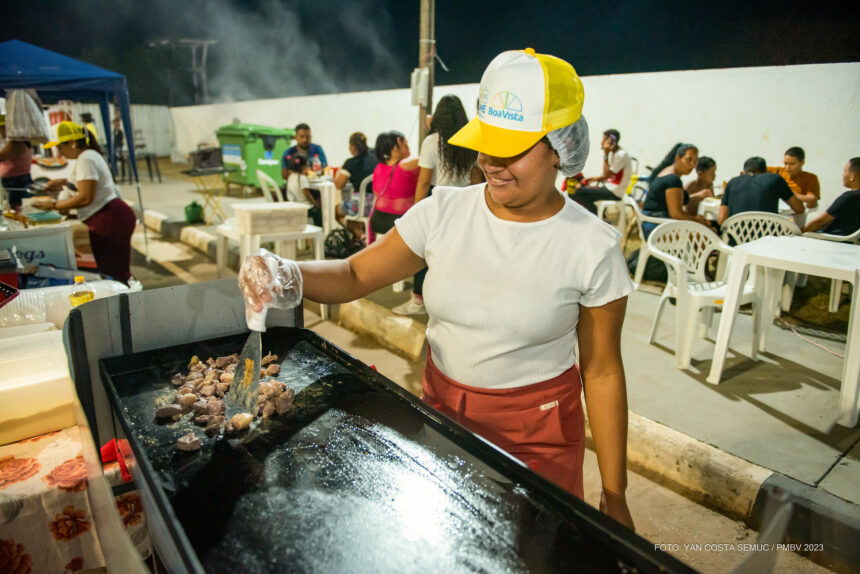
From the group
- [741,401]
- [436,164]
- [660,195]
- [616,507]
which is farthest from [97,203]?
[660,195]

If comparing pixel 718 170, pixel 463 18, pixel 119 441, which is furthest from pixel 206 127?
pixel 119 441

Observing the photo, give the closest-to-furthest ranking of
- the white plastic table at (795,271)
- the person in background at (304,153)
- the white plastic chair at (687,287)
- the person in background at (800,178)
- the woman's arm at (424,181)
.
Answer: the white plastic table at (795,271) < the white plastic chair at (687,287) < the woman's arm at (424,181) < the person in background at (800,178) < the person in background at (304,153)

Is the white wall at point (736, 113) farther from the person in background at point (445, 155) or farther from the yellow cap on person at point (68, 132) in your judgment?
the yellow cap on person at point (68, 132)

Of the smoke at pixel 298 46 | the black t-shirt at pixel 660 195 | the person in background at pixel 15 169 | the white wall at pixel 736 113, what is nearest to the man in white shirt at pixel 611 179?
the white wall at pixel 736 113

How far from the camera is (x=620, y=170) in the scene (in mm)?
7832

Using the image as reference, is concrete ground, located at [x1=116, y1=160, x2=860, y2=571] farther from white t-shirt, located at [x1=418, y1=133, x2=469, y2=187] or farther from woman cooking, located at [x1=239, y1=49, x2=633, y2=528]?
woman cooking, located at [x1=239, y1=49, x2=633, y2=528]

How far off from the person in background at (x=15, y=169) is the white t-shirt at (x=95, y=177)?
2626 mm

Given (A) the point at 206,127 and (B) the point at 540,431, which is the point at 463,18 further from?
(B) the point at 540,431

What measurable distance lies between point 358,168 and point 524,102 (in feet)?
21.6

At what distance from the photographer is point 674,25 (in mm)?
10609

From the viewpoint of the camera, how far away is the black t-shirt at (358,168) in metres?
7.65

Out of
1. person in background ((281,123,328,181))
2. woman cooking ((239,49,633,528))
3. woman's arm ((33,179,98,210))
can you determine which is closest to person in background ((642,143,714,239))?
person in background ((281,123,328,181))

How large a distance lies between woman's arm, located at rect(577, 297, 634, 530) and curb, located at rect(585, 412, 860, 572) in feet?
3.73

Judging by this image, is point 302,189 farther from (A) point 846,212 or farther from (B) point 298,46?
(B) point 298,46
